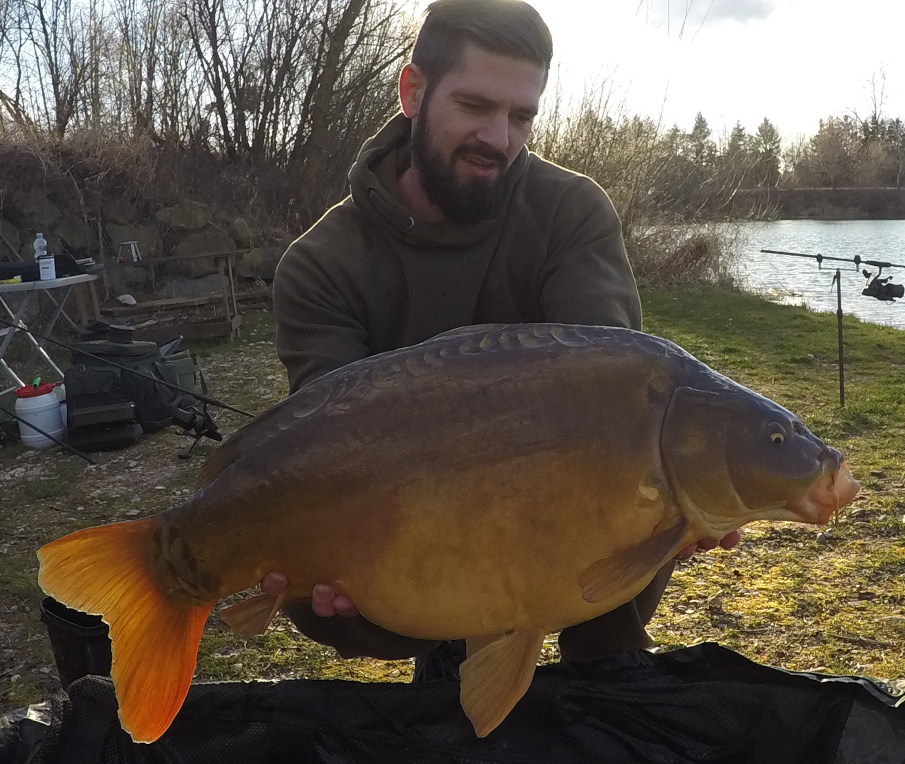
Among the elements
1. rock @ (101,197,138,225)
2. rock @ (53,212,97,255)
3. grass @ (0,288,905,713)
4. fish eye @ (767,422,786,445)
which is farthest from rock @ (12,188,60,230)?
fish eye @ (767,422,786,445)

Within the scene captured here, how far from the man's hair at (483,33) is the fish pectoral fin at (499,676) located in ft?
3.38

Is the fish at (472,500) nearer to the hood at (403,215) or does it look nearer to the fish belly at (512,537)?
the fish belly at (512,537)

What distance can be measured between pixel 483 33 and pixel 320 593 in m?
1.02

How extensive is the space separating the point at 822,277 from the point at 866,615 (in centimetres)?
970

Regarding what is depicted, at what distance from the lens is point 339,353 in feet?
5.01

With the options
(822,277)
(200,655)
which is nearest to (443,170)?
(200,655)

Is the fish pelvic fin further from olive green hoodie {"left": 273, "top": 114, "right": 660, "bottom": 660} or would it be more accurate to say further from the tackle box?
the tackle box

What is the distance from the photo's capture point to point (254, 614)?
107 centimetres

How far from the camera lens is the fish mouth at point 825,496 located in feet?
2.95

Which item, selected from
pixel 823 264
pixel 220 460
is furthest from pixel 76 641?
pixel 823 264

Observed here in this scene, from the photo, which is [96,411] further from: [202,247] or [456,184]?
[202,247]

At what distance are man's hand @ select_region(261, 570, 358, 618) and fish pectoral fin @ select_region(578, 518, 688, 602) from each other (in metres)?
0.31

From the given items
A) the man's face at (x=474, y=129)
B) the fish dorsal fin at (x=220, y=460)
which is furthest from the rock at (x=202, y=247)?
the fish dorsal fin at (x=220, y=460)

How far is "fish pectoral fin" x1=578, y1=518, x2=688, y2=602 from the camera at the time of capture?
88 cm
